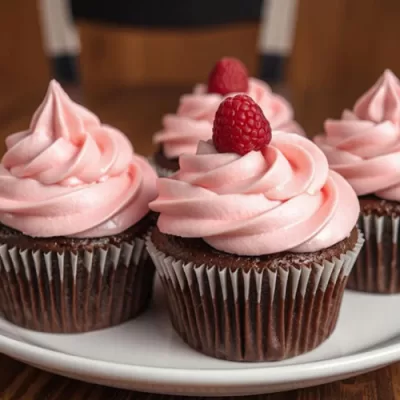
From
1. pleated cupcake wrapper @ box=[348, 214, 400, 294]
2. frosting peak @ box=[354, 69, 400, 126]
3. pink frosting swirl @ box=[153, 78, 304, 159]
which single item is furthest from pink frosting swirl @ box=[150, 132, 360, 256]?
pink frosting swirl @ box=[153, 78, 304, 159]

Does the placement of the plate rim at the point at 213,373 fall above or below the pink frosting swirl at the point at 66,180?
below

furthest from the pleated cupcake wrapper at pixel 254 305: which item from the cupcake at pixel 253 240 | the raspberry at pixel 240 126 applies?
the raspberry at pixel 240 126

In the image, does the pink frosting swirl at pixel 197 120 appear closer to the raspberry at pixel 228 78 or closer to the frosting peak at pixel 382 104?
the raspberry at pixel 228 78

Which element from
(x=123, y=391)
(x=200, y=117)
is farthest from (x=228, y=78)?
(x=123, y=391)

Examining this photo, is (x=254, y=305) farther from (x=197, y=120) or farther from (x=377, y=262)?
(x=197, y=120)

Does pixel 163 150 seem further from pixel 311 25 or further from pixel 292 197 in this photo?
pixel 311 25

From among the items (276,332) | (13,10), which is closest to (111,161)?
(276,332)
